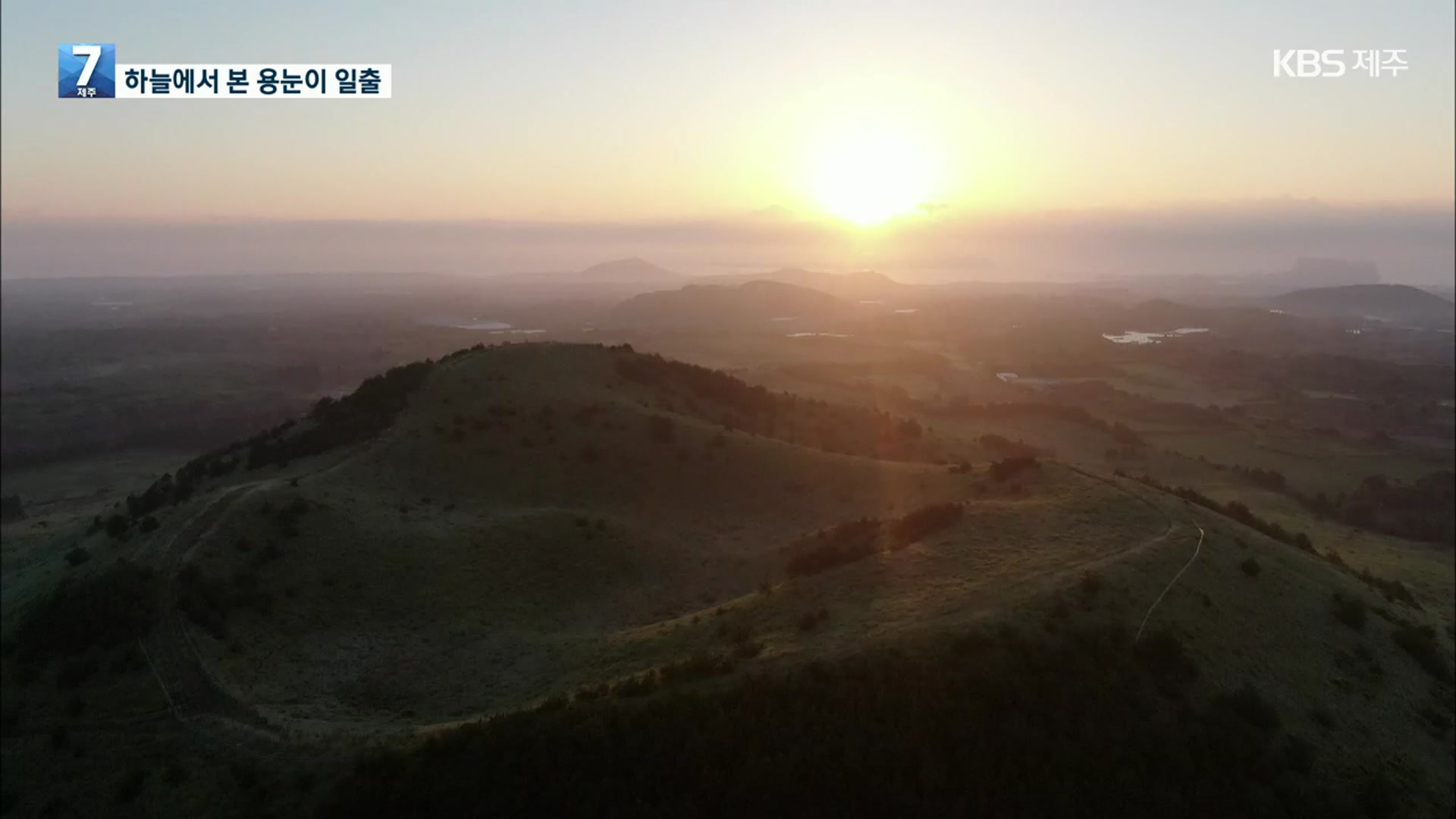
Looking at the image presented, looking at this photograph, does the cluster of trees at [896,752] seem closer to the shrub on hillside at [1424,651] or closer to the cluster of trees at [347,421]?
the shrub on hillside at [1424,651]

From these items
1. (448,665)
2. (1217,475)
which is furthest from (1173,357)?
(448,665)

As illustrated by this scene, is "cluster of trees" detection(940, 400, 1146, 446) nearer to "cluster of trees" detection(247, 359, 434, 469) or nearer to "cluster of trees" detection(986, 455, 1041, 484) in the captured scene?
"cluster of trees" detection(986, 455, 1041, 484)

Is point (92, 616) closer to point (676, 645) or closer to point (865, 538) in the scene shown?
point (676, 645)

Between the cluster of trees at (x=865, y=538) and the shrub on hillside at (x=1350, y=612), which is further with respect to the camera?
the cluster of trees at (x=865, y=538)

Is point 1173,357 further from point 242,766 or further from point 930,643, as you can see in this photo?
point 242,766

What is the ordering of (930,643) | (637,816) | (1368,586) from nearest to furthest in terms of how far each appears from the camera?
(637,816), (930,643), (1368,586)

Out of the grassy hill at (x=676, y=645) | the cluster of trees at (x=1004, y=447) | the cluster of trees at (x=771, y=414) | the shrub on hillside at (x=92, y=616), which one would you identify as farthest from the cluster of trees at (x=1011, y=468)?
the shrub on hillside at (x=92, y=616)
